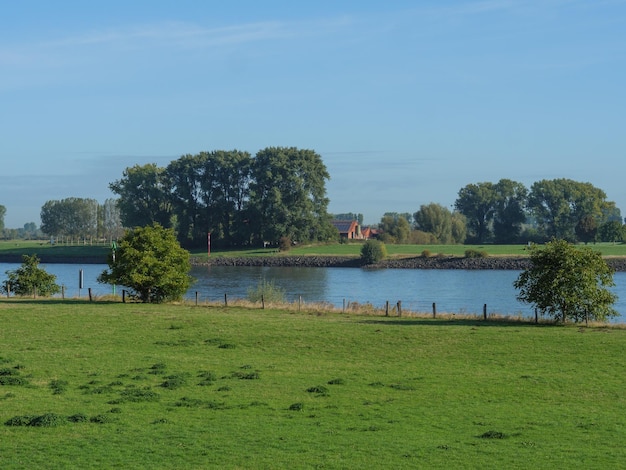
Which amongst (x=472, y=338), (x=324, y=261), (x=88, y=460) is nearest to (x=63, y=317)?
(x=472, y=338)

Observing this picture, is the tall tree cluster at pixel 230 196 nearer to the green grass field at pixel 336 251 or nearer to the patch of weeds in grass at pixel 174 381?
the green grass field at pixel 336 251

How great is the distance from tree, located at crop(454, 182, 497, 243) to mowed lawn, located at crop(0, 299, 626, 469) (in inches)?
5418

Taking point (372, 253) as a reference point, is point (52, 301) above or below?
below

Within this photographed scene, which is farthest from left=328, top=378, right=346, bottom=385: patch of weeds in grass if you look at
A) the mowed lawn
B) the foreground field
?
the foreground field

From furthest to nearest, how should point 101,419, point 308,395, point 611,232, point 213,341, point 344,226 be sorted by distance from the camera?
point 344,226, point 611,232, point 213,341, point 308,395, point 101,419

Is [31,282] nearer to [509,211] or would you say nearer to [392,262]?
[392,262]

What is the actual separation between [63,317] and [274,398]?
65.2 ft

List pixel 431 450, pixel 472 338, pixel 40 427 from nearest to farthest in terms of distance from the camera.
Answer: pixel 431 450 → pixel 40 427 → pixel 472 338

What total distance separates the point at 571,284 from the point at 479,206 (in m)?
137

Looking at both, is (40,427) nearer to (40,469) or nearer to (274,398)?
(40,469)

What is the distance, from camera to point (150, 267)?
153ft

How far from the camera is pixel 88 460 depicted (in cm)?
1463

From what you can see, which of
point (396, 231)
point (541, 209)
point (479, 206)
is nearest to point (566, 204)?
point (541, 209)

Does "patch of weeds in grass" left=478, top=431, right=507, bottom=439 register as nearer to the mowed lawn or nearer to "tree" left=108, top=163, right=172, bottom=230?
the mowed lawn
